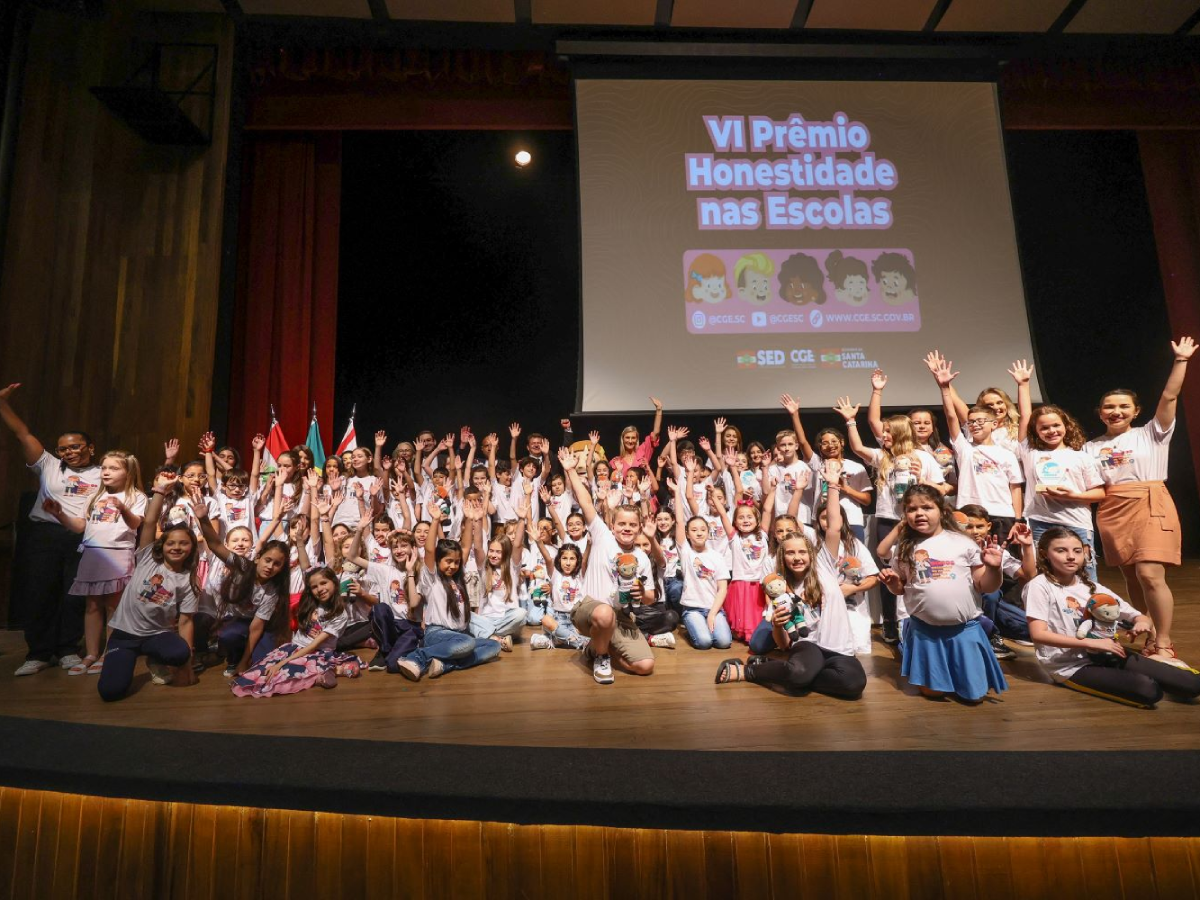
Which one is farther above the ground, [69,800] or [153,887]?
[69,800]

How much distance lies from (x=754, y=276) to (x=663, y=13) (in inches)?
96.9

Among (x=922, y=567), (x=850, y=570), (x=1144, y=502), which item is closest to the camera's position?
(x=922, y=567)

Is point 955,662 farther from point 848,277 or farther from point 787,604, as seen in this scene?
point 848,277

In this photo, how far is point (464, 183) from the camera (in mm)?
6766

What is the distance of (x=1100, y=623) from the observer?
2.56 meters

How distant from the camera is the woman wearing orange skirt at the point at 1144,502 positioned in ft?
9.13

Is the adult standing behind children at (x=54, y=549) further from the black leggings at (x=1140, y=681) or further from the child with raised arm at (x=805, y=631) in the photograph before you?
the black leggings at (x=1140, y=681)

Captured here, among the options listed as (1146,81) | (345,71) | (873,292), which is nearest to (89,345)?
(345,71)

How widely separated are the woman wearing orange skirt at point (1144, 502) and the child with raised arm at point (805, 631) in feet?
3.99

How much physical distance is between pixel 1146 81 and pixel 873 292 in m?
3.68

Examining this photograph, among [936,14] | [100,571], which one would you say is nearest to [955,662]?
[100,571]

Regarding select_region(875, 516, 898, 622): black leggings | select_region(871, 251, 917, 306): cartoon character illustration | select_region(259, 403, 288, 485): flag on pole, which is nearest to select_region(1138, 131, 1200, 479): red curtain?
select_region(871, 251, 917, 306): cartoon character illustration

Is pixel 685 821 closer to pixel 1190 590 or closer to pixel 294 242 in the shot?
pixel 1190 590

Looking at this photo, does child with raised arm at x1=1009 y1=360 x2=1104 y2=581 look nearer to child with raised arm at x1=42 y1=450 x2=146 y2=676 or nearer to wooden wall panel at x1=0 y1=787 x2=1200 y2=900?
wooden wall panel at x1=0 y1=787 x2=1200 y2=900
